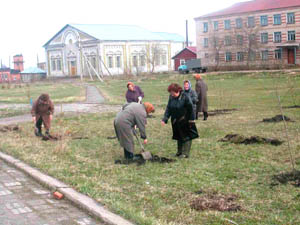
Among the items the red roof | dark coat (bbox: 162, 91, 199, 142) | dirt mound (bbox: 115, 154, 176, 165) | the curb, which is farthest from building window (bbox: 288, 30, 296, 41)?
the curb

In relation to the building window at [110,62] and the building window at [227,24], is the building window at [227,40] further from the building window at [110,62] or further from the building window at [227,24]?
the building window at [110,62]

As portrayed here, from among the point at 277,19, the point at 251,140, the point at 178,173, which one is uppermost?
the point at 277,19

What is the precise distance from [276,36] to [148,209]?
55838 millimetres

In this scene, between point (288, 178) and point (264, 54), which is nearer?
point (288, 178)

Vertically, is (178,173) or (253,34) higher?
(253,34)

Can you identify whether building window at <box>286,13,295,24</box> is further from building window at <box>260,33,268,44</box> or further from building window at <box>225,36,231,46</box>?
building window at <box>225,36,231,46</box>

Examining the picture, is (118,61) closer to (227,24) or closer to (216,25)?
(216,25)

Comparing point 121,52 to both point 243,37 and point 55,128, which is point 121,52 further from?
point 55,128

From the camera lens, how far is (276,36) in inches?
2271

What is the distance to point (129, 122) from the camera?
8430mm

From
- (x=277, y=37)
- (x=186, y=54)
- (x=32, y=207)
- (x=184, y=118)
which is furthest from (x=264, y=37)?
(x=32, y=207)

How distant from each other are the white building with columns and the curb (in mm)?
62770

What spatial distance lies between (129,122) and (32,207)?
9.31 ft

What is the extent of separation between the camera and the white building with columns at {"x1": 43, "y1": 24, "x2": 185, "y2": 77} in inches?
2928
